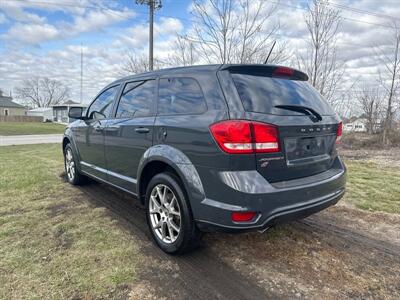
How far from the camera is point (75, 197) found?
4770 millimetres

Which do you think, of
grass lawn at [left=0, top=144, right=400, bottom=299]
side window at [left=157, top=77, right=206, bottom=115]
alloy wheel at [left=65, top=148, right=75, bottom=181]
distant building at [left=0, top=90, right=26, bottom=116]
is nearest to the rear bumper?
side window at [left=157, top=77, right=206, bottom=115]

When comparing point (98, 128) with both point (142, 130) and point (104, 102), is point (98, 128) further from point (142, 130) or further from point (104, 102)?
point (142, 130)

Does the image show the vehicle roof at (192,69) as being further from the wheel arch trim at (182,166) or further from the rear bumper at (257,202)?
the rear bumper at (257,202)

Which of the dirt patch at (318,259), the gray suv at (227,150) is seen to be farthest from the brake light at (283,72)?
the dirt patch at (318,259)

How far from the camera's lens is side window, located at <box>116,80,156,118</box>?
328 cm

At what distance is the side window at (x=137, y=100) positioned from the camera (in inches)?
129

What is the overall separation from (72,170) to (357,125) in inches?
609

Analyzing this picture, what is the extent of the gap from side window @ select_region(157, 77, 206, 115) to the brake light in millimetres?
780

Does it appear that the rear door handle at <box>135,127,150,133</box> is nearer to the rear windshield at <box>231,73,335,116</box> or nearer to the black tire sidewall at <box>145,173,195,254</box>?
the black tire sidewall at <box>145,173,195,254</box>

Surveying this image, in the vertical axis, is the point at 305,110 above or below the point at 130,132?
above

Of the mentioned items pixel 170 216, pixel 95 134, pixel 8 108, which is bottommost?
pixel 170 216

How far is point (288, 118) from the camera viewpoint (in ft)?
8.20

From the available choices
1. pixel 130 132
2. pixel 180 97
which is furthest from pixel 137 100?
pixel 180 97

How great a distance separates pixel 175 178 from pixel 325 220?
7.40 ft
